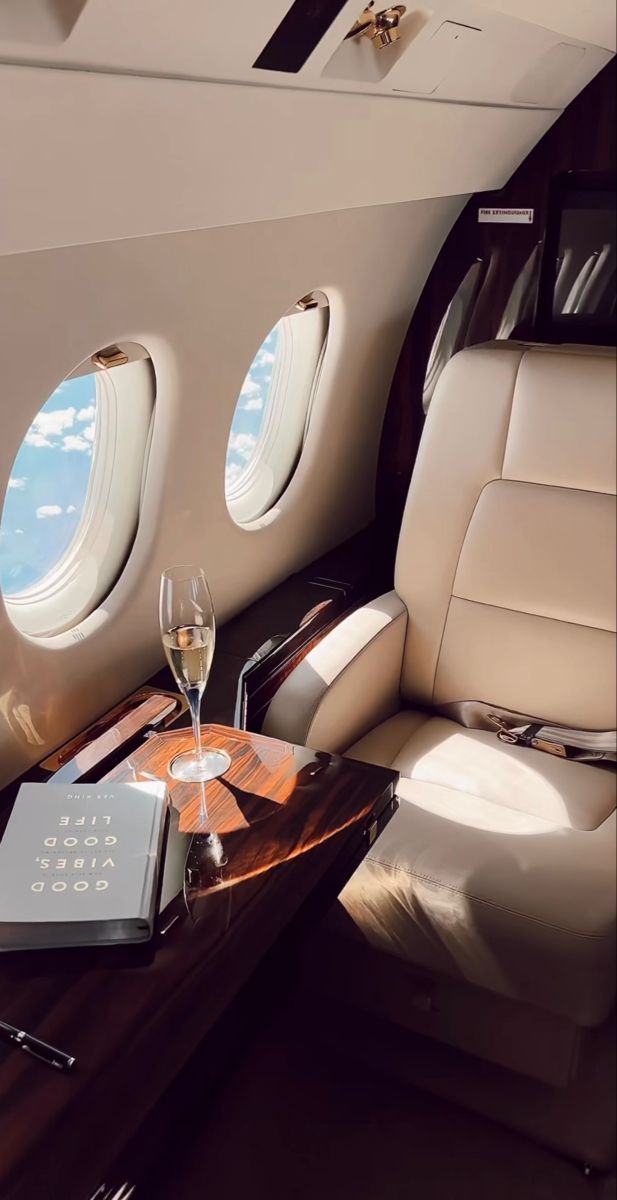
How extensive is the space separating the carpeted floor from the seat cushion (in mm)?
382

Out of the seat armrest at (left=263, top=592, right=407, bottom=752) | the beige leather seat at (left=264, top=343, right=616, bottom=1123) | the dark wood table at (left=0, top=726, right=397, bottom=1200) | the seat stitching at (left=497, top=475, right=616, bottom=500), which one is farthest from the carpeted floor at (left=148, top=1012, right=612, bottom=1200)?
the seat stitching at (left=497, top=475, right=616, bottom=500)

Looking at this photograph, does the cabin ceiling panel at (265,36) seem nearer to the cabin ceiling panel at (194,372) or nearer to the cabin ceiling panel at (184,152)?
the cabin ceiling panel at (184,152)

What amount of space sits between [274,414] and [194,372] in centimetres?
72

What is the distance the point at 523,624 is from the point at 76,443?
1068mm

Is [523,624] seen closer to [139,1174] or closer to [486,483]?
[486,483]

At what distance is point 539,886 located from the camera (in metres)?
Result: 1.62

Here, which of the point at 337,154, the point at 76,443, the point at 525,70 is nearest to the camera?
the point at 337,154

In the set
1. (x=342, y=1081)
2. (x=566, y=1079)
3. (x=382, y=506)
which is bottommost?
(x=342, y=1081)

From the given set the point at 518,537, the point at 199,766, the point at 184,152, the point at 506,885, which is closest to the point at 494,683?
the point at 518,537

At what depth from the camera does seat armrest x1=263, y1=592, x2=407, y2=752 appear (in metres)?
1.88

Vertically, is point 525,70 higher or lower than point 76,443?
higher

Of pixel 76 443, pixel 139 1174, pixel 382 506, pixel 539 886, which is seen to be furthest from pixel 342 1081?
pixel 382 506

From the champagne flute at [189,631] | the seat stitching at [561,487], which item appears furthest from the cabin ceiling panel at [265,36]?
the seat stitching at [561,487]

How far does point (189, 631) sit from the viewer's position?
1368 millimetres
